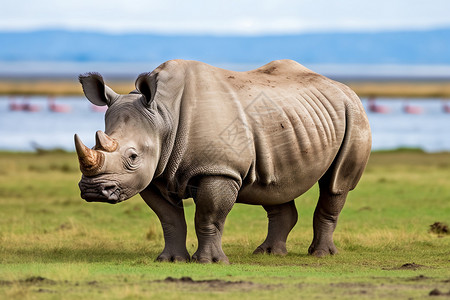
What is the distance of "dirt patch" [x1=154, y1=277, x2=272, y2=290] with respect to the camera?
8.89 metres

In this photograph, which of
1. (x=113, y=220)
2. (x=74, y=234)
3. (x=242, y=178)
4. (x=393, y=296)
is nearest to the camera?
(x=393, y=296)

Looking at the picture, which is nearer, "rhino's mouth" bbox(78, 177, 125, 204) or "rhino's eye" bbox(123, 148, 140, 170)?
"rhino's mouth" bbox(78, 177, 125, 204)

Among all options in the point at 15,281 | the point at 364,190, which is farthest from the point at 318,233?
the point at 364,190

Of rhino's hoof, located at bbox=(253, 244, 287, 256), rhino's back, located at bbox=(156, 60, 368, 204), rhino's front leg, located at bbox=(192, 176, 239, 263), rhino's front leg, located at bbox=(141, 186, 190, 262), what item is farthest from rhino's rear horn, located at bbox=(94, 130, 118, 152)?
rhino's hoof, located at bbox=(253, 244, 287, 256)

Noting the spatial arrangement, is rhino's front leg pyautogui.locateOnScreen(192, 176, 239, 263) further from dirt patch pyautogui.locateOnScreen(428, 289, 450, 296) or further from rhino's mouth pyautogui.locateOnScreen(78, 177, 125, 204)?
dirt patch pyautogui.locateOnScreen(428, 289, 450, 296)

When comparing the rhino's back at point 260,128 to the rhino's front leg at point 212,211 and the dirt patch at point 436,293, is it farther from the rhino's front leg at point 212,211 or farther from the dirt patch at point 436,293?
the dirt patch at point 436,293

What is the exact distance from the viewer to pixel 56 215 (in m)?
16.5

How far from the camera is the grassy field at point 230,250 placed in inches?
346

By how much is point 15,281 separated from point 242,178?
2.80 metres

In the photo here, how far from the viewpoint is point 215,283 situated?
9039 mm

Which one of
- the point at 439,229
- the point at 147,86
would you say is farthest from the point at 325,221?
the point at 147,86

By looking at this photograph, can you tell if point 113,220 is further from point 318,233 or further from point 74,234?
point 318,233

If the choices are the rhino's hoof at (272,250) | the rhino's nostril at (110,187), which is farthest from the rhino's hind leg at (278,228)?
the rhino's nostril at (110,187)

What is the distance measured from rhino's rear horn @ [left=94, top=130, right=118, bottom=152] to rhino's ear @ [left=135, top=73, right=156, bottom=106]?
62 cm
